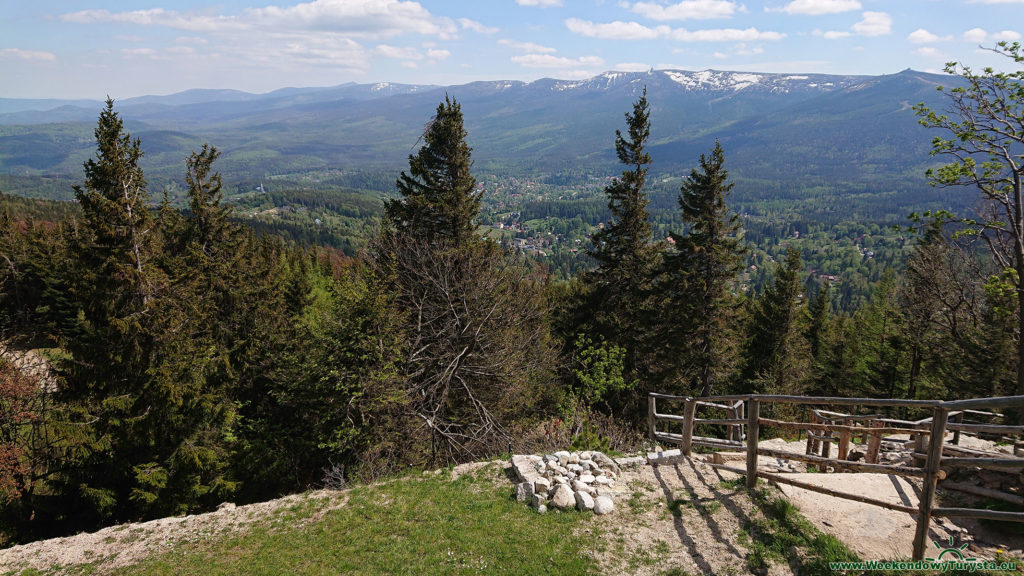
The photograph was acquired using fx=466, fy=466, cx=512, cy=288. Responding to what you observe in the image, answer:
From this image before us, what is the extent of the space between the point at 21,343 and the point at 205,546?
41.7 metres

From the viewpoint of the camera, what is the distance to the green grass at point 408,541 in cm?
740

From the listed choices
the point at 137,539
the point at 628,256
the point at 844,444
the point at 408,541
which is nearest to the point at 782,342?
the point at 628,256

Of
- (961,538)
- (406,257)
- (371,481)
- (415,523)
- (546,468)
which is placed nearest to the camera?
(961,538)

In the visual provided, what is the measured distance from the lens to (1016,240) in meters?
10.3

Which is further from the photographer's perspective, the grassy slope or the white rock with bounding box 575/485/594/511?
the white rock with bounding box 575/485/594/511

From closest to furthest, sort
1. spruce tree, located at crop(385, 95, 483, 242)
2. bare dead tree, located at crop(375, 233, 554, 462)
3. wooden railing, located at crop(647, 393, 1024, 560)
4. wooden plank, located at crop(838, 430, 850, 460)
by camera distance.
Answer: wooden railing, located at crop(647, 393, 1024, 560)
wooden plank, located at crop(838, 430, 850, 460)
bare dead tree, located at crop(375, 233, 554, 462)
spruce tree, located at crop(385, 95, 483, 242)

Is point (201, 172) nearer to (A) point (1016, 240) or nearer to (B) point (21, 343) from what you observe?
(A) point (1016, 240)

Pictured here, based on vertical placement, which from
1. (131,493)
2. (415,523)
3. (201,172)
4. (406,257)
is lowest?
(131,493)

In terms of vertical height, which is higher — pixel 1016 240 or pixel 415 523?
pixel 1016 240

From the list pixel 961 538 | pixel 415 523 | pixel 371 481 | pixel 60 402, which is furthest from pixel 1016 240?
pixel 60 402

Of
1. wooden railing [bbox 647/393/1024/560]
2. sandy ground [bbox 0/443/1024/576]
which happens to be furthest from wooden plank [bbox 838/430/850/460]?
sandy ground [bbox 0/443/1024/576]

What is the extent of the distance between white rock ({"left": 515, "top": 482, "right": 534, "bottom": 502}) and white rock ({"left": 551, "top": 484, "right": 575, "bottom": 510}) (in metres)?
0.50

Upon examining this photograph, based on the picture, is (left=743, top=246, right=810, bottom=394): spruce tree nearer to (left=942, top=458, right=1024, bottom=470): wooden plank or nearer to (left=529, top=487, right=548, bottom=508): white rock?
(left=529, top=487, right=548, bottom=508): white rock

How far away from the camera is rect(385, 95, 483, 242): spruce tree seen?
1991 centimetres
